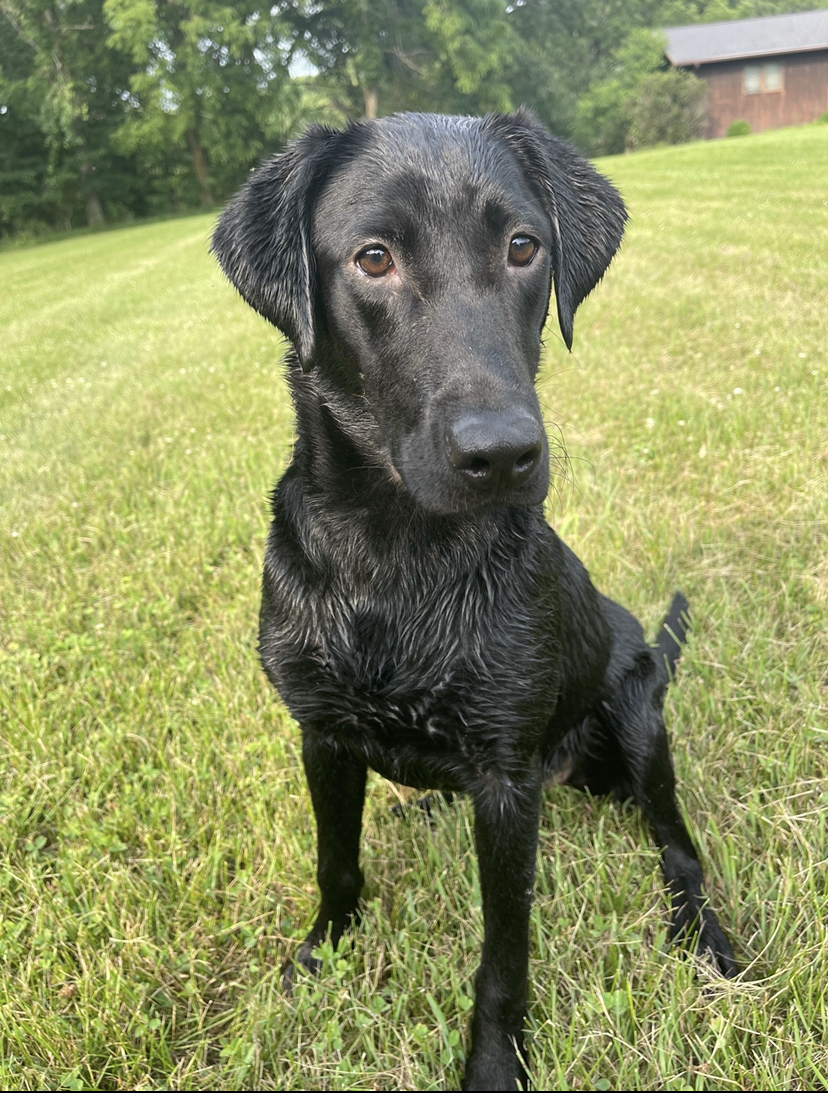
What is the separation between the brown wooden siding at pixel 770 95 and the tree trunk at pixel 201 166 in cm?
2859

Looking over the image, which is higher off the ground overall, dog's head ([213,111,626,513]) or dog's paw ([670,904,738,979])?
dog's head ([213,111,626,513])

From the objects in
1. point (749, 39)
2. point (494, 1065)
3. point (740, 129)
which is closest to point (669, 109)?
point (740, 129)

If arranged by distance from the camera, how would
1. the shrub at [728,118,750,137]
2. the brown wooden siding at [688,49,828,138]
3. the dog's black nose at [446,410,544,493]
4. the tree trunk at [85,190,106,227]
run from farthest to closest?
1. the brown wooden siding at [688,49,828,138]
2. the shrub at [728,118,750,137]
3. the tree trunk at [85,190,106,227]
4. the dog's black nose at [446,410,544,493]

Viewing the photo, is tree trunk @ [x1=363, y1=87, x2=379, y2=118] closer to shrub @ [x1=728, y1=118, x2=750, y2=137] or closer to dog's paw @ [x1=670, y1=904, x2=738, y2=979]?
shrub @ [x1=728, y1=118, x2=750, y2=137]

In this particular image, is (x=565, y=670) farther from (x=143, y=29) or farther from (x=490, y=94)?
(x=490, y=94)

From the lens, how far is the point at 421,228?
1569 millimetres

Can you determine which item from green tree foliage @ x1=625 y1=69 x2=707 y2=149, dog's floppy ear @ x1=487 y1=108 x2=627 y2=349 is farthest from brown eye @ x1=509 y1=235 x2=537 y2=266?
green tree foliage @ x1=625 y1=69 x2=707 y2=149

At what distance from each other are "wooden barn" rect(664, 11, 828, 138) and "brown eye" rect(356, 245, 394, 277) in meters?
51.4

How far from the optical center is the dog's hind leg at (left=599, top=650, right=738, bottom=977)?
187cm

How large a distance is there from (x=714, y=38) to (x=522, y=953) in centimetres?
5680

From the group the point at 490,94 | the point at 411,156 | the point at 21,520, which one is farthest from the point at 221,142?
the point at 411,156

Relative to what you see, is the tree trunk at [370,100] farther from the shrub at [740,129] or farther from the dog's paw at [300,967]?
the dog's paw at [300,967]

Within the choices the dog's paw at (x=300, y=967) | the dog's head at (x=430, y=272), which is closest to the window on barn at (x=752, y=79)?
the dog's head at (x=430, y=272)

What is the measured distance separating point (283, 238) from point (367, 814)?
65.9 inches
